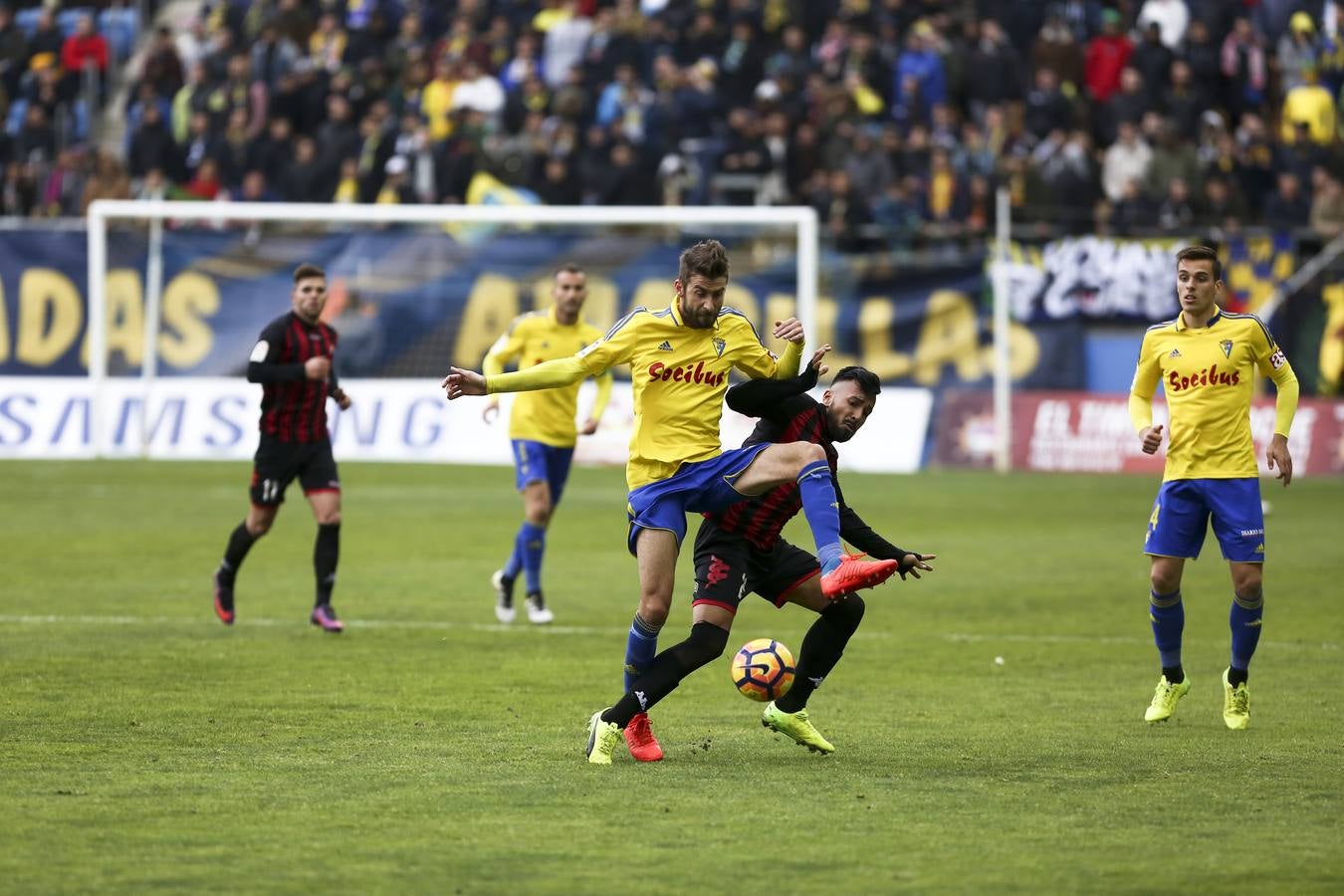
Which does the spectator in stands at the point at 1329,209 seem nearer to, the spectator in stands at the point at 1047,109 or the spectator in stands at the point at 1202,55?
the spectator in stands at the point at 1202,55

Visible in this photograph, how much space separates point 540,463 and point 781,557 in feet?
18.3

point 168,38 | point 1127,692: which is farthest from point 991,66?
point 1127,692

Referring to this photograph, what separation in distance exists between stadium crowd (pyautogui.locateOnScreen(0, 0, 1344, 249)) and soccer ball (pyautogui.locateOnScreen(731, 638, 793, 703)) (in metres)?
18.3

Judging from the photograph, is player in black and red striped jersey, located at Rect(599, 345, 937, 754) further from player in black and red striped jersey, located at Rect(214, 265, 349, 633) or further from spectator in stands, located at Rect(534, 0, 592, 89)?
spectator in stands, located at Rect(534, 0, 592, 89)

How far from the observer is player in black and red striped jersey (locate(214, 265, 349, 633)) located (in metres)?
A: 13.1

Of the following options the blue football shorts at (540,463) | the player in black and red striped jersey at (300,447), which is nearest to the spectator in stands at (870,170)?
the blue football shorts at (540,463)

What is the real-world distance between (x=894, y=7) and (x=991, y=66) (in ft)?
6.50

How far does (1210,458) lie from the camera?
987cm

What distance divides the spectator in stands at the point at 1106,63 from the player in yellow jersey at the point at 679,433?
20.9 meters

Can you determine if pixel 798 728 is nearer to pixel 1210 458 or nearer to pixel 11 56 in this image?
pixel 1210 458

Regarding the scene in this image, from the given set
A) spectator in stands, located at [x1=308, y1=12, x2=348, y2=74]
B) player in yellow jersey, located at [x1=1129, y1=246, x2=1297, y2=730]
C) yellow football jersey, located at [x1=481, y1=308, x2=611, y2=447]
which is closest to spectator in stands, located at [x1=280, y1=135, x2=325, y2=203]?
spectator in stands, located at [x1=308, y1=12, x2=348, y2=74]

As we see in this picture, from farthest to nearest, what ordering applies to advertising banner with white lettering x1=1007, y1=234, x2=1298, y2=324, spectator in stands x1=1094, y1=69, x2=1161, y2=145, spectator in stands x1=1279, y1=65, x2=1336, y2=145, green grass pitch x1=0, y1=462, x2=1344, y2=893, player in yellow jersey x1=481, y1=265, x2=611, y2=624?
spectator in stands x1=1094, y1=69, x2=1161, y2=145 → spectator in stands x1=1279, y1=65, x2=1336, y2=145 → advertising banner with white lettering x1=1007, y1=234, x2=1298, y2=324 → player in yellow jersey x1=481, y1=265, x2=611, y2=624 → green grass pitch x1=0, y1=462, x2=1344, y2=893

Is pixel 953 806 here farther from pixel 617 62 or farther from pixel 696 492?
pixel 617 62

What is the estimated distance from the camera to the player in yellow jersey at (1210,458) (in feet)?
32.2
